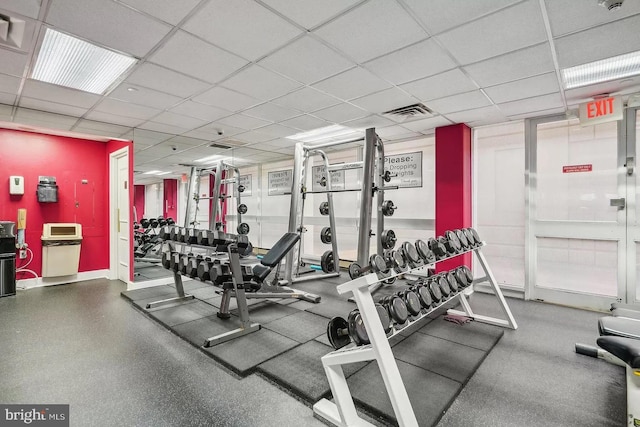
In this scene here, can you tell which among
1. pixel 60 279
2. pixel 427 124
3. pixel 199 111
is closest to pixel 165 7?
pixel 199 111

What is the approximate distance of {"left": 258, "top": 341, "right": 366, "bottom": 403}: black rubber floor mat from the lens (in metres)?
1.90

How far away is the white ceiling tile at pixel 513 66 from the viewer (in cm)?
236

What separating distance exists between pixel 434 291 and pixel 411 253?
1.33ft

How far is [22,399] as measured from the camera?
6.01 ft

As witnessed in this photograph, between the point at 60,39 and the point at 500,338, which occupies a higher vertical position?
the point at 60,39

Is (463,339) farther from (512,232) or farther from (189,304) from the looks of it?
(189,304)

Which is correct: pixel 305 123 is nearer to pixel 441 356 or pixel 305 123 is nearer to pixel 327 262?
pixel 327 262

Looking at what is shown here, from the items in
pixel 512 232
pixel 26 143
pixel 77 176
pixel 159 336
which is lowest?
pixel 159 336

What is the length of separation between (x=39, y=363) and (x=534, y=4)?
4.20 metres

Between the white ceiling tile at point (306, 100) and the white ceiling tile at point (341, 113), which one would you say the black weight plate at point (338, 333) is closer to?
the white ceiling tile at point (306, 100)

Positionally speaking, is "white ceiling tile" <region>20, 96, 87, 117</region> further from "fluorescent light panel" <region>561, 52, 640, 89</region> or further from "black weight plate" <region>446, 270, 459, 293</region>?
"fluorescent light panel" <region>561, 52, 640, 89</region>

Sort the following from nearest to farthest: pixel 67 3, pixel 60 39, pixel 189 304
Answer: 1. pixel 67 3
2. pixel 60 39
3. pixel 189 304

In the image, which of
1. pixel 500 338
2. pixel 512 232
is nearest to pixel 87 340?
pixel 500 338

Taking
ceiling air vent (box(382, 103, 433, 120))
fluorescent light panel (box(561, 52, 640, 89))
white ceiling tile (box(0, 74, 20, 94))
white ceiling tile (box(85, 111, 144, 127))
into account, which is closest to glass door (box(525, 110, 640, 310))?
fluorescent light panel (box(561, 52, 640, 89))
